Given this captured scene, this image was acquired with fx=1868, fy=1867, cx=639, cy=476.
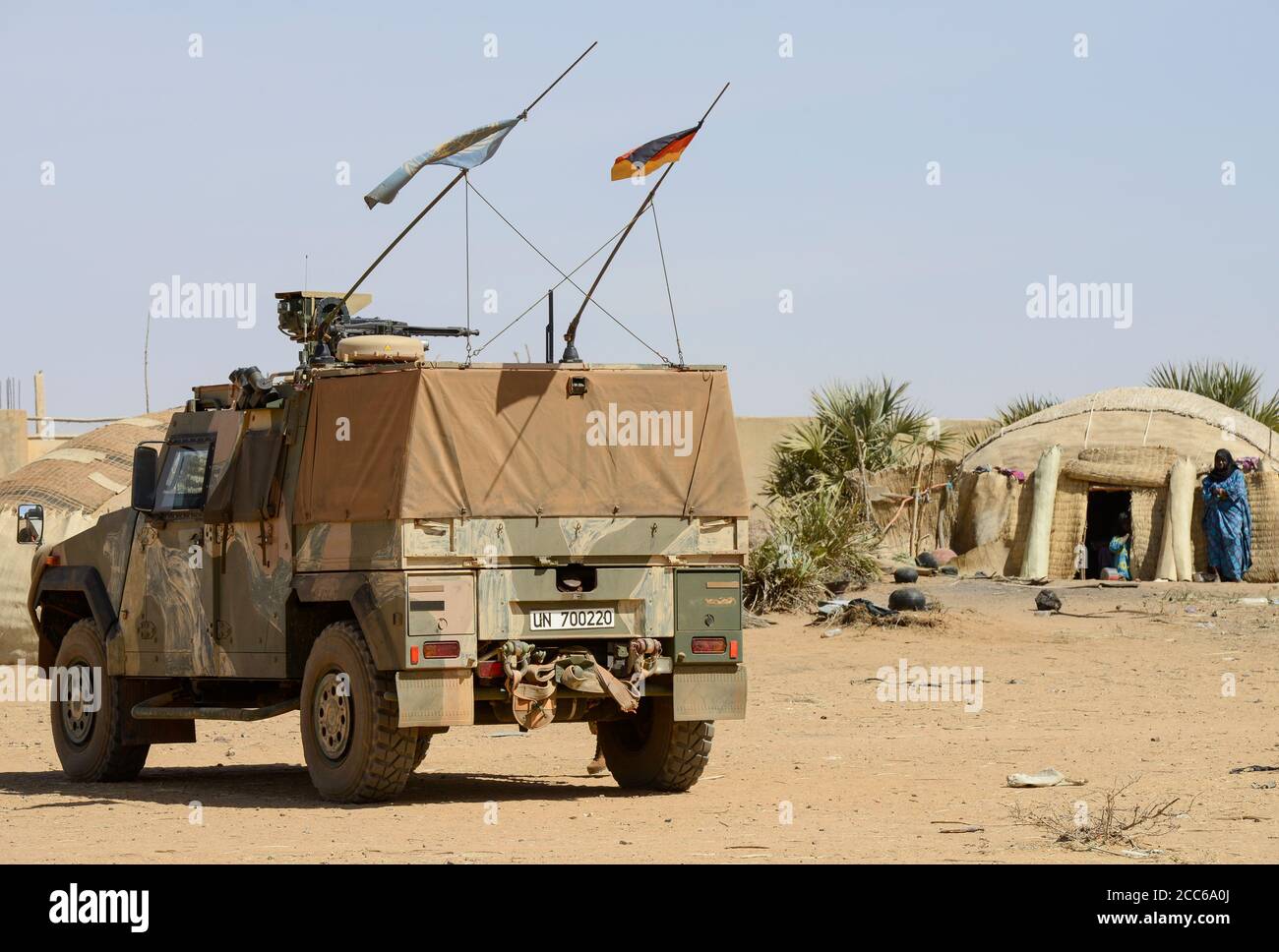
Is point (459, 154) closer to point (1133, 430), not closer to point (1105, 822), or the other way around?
point (1105, 822)

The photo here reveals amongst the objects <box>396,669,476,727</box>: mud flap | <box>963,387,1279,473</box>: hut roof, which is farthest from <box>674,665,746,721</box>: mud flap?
<box>963,387,1279,473</box>: hut roof

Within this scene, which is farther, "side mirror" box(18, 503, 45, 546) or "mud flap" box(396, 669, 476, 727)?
"side mirror" box(18, 503, 45, 546)

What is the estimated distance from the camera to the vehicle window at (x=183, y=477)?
510 inches

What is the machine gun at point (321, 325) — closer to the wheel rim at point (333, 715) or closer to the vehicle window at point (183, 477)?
the vehicle window at point (183, 477)

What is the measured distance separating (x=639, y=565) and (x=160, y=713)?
3.73 m

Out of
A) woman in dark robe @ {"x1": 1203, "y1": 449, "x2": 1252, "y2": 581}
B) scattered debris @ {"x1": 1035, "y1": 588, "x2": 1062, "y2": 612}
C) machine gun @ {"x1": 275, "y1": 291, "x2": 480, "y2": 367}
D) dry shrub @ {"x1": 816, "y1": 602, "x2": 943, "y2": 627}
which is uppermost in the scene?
machine gun @ {"x1": 275, "y1": 291, "x2": 480, "y2": 367}

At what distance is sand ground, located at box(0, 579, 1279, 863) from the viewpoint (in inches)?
378

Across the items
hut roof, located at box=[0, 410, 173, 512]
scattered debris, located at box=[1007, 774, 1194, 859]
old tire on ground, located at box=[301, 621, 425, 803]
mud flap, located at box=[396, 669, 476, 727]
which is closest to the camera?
scattered debris, located at box=[1007, 774, 1194, 859]

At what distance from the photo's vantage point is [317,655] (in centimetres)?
1164

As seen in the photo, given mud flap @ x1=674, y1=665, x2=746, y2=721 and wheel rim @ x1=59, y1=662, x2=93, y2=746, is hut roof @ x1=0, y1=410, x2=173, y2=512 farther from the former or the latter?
mud flap @ x1=674, y1=665, x2=746, y2=721

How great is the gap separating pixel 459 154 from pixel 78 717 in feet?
17.0

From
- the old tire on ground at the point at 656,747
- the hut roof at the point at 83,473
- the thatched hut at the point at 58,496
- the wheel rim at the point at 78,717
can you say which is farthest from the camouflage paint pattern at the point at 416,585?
the hut roof at the point at 83,473

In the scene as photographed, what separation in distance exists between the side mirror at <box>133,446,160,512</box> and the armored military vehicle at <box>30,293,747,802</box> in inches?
1.0
